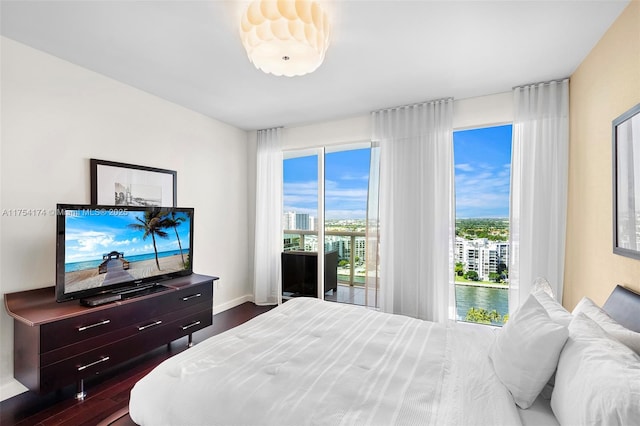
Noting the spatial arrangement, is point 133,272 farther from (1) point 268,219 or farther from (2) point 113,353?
(1) point 268,219

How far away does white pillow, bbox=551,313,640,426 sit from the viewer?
0.83 meters

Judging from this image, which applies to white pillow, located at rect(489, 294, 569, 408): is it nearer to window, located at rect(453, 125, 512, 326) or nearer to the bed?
the bed

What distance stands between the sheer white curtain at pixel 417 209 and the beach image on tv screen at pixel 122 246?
90.9 inches

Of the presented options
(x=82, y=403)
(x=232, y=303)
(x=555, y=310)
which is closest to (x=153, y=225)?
(x=82, y=403)

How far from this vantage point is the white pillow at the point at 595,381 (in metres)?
0.83

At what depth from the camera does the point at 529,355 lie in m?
1.24

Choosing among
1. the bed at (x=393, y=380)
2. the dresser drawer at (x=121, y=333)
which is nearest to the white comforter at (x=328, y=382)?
the bed at (x=393, y=380)

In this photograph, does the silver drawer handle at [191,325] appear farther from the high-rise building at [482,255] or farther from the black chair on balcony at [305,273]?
the high-rise building at [482,255]

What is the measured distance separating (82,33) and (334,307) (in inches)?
109

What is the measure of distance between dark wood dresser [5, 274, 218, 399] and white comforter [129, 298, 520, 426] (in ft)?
3.53

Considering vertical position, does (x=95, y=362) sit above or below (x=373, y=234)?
below

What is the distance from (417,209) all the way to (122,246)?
297 cm

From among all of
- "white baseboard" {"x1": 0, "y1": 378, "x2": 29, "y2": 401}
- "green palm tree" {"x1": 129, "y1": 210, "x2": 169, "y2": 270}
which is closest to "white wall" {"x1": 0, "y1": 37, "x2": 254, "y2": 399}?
"white baseboard" {"x1": 0, "y1": 378, "x2": 29, "y2": 401}

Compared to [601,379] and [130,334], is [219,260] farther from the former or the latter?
[601,379]
